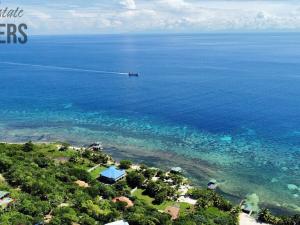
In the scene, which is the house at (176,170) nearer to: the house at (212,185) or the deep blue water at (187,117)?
the deep blue water at (187,117)

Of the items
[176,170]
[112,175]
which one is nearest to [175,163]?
[176,170]

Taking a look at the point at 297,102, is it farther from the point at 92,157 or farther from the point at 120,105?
the point at 92,157

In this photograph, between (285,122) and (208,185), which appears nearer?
(208,185)

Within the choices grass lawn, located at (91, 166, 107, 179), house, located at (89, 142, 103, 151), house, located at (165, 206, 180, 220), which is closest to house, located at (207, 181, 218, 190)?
house, located at (165, 206, 180, 220)

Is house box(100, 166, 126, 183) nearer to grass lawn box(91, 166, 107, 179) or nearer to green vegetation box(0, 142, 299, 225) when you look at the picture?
green vegetation box(0, 142, 299, 225)

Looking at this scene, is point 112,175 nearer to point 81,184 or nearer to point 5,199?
point 81,184

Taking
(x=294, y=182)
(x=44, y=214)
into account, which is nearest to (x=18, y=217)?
(x=44, y=214)
